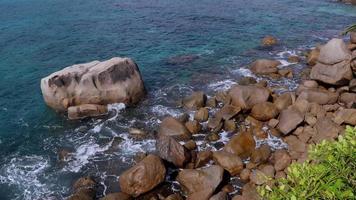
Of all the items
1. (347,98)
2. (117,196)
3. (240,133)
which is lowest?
(117,196)

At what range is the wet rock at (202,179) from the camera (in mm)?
18938

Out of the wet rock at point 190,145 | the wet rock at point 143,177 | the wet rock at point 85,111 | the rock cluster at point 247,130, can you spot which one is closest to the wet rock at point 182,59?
the rock cluster at point 247,130

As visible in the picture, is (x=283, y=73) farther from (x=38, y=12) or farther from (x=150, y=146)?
(x=38, y=12)

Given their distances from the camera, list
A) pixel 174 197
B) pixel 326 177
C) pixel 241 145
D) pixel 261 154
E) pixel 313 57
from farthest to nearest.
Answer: pixel 313 57 → pixel 241 145 → pixel 261 154 → pixel 174 197 → pixel 326 177

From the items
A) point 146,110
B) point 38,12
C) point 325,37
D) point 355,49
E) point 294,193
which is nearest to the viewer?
point 294,193

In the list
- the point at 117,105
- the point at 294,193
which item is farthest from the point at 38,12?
the point at 294,193

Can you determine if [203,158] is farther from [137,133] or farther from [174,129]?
[137,133]

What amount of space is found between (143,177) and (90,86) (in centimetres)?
975

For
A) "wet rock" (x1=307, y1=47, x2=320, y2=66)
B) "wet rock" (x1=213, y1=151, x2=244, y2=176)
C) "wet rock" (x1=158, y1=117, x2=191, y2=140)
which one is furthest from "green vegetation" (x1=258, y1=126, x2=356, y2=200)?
"wet rock" (x1=307, y1=47, x2=320, y2=66)

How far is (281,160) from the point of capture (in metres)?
20.7

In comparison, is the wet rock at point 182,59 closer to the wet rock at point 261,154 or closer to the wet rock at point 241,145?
the wet rock at point 241,145

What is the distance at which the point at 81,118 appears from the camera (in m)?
26.5

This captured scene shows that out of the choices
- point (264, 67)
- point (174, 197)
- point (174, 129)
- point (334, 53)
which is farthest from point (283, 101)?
point (174, 197)

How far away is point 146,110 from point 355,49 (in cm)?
1718
